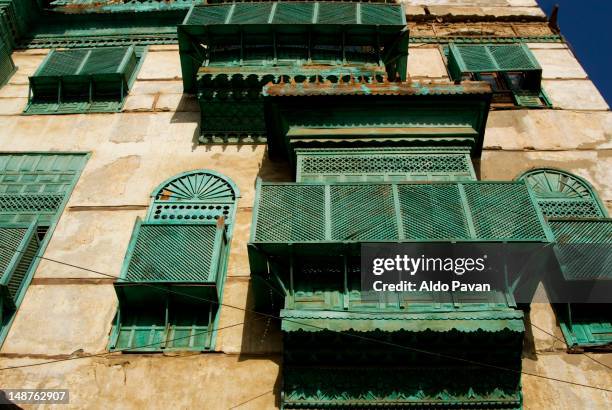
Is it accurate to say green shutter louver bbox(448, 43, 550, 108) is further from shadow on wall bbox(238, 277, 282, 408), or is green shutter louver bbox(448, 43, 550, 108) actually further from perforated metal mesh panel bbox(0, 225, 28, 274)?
perforated metal mesh panel bbox(0, 225, 28, 274)

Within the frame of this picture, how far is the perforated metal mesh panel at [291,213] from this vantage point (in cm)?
729

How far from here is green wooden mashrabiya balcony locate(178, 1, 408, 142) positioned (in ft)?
37.4

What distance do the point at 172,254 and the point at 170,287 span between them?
50cm

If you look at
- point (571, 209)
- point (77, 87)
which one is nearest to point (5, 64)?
point (77, 87)

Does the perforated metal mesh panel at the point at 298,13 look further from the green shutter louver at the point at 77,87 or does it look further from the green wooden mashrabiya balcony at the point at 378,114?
the green wooden mashrabiya balcony at the point at 378,114

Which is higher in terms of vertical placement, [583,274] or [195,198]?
[195,198]

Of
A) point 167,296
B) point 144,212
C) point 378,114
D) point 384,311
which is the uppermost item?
point 378,114

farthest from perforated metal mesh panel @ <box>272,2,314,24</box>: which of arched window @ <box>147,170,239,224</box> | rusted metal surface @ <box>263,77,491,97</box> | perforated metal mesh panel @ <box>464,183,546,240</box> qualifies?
perforated metal mesh panel @ <box>464,183,546,240</box>

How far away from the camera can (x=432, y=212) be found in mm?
7531

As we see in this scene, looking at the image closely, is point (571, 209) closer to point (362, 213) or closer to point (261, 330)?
point (362, 213)

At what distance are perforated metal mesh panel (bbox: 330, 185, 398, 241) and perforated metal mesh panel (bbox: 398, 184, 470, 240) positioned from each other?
0.16 meters

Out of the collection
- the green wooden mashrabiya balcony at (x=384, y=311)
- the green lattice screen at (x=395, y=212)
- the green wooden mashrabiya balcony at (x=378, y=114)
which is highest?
the green wooden mashrabiya balcony at (x=378, y=114)

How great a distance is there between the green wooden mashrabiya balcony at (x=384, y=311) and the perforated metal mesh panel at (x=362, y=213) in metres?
0.01

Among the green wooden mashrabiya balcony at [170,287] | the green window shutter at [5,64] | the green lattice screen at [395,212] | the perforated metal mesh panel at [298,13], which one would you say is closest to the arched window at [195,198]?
the green wooden mashrabiya balcony at [170,287]
